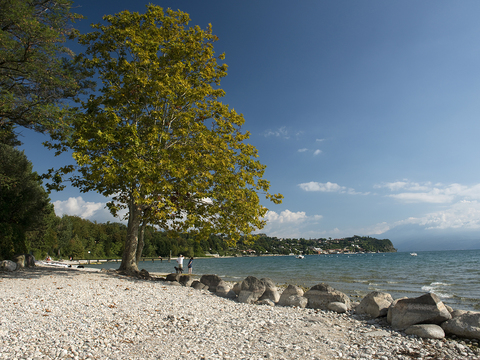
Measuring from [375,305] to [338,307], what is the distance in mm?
1198

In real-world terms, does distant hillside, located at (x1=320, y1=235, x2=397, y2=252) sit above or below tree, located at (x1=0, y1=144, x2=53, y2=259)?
below

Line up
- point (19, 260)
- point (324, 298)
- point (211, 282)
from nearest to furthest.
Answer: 1. point (324, 298)
2. point (211, 282)
3. point (19, 260)

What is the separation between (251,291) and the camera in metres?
11.1

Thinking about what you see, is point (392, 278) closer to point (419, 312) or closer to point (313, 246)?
point (419, 312)

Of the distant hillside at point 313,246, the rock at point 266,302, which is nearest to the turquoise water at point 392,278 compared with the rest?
the rock at point 266,302

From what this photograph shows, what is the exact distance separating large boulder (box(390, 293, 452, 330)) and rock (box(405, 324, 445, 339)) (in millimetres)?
342

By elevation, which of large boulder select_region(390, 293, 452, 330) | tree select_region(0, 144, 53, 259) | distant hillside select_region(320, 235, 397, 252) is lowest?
distant hillside select_region(320, 235, 397, 252)

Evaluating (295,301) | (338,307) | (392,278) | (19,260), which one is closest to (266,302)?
(295,301)

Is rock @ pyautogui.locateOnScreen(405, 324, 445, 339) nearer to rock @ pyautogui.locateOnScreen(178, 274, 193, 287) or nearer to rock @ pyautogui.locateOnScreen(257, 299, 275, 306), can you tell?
rock @ pyautogui.locateOnScreen(257, 299, 275, 306)

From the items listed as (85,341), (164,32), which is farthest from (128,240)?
(164,32)

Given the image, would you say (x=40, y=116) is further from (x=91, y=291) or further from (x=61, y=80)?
(x=91, y=291)

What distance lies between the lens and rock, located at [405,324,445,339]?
6.59 metres

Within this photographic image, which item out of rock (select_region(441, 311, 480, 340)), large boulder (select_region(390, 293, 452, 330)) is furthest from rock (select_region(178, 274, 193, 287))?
rock (select_region(441, 311, 480, 340))

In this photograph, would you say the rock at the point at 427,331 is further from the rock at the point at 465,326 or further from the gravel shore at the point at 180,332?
the rock at the point at 465,326
